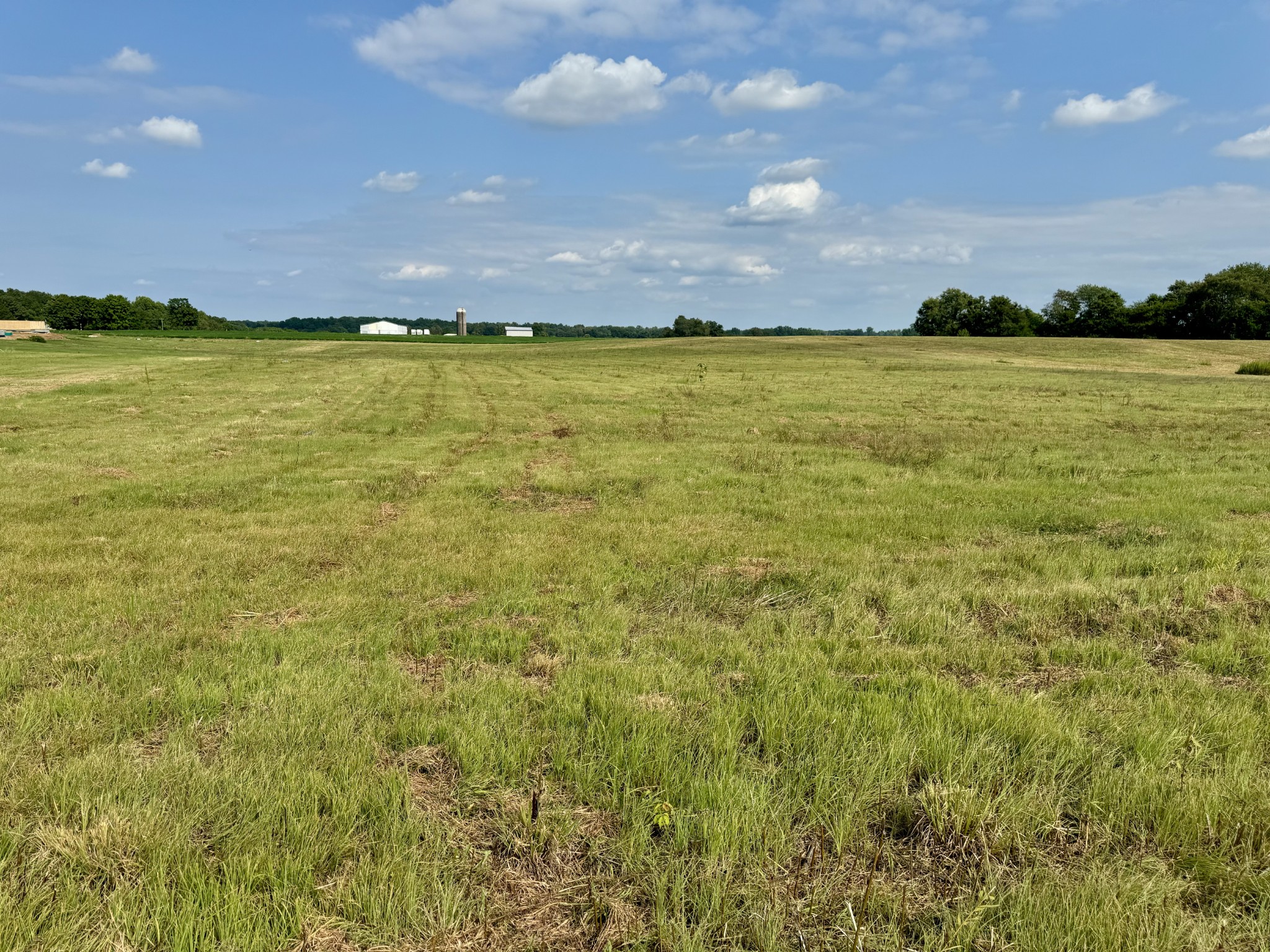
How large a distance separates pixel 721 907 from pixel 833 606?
411 cm

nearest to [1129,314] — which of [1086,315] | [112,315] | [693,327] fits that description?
[1086,315]

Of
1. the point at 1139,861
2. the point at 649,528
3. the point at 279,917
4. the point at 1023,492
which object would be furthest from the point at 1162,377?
the point at 279,917

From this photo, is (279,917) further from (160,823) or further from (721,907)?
(721,907)

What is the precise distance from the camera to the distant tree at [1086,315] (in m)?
118

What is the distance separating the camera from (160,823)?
344cm

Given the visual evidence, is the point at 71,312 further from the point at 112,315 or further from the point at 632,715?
the point at 632,715

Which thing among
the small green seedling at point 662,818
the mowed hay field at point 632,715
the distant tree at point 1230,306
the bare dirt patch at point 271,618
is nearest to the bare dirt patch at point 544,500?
the mowed hay field at point 632,715

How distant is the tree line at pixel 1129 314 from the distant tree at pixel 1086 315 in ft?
0.38

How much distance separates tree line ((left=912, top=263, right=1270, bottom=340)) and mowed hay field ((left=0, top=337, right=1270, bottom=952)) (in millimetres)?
110308

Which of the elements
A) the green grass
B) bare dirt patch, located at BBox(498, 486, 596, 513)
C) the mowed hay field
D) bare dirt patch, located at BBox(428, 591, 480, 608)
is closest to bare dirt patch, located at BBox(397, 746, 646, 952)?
the mowed hay field

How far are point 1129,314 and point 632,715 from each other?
141 meters

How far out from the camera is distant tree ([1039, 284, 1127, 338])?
117875mm

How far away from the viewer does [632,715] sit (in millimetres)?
4570

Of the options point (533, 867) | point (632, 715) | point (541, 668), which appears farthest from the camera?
point (541, 668)
